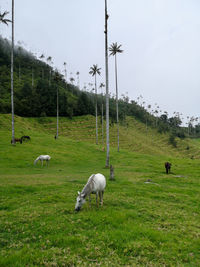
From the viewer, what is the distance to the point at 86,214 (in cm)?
1041

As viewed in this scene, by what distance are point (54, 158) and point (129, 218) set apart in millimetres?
31510

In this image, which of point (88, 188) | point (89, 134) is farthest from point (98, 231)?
point (89, 134)

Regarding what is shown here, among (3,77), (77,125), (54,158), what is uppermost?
(3,77)

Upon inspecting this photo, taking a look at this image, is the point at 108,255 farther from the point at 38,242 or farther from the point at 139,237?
the point at 38,242

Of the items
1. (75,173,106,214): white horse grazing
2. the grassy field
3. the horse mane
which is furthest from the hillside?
the horse mane

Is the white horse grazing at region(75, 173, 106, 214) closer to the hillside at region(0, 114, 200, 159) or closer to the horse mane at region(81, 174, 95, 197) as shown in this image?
the horse mane at region(81, 174, 95, 197)

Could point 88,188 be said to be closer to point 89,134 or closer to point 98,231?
point 98,231

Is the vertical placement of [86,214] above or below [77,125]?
below

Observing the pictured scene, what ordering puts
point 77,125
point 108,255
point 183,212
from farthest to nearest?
point 77,125
point 183,212
point 108,255

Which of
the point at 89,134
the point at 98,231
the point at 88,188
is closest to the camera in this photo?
the point at 98,231

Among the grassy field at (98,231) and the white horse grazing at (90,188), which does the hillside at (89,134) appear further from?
the white horse grazing at (90,188)

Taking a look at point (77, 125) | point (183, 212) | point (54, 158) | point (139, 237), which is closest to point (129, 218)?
point (139, 237)

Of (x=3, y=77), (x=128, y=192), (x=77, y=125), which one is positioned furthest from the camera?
(x=3, y=77)

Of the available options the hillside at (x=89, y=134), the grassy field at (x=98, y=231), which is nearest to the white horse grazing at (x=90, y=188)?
the grassy field at (x=98, y=231)
